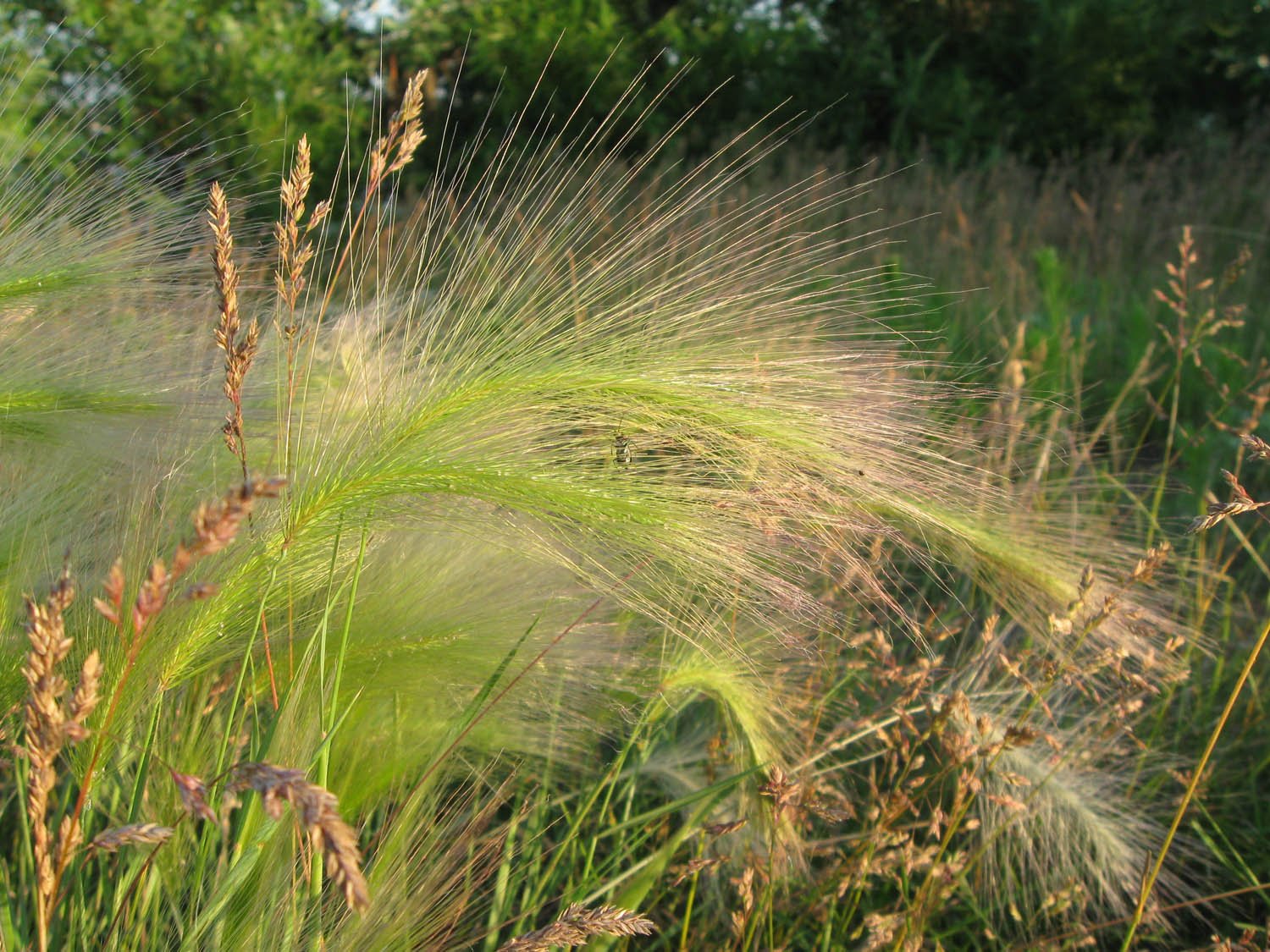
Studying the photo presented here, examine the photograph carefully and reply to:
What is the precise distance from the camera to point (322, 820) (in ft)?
2.33

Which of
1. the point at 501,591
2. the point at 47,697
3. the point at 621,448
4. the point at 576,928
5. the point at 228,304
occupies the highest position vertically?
the point at 228,304

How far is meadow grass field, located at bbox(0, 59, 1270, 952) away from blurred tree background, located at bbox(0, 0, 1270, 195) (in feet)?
17.1

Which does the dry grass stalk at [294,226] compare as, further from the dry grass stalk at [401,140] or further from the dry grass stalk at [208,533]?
the dry grass stalk at [208,533]

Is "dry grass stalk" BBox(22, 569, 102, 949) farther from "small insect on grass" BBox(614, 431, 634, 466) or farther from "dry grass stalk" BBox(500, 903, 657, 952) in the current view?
"small insect on grass" BBox(614, 431, 634, 466)

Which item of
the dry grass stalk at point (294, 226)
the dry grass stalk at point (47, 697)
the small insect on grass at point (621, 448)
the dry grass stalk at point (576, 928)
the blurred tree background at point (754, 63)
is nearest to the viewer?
the dry grass stalk at point (47, 697)

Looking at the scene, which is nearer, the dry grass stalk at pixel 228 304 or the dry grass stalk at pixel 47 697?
the dry grass stalk at pixel 47 697

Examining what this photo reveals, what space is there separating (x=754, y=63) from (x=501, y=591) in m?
7.33

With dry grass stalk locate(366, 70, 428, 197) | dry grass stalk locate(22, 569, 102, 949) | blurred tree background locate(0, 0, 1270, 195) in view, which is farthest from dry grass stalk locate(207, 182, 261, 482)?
blurred tree background locate(0, 0, 1270, 195)

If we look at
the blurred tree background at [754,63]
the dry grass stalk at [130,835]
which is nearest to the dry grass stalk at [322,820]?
the dry grass stalk at [130,835]

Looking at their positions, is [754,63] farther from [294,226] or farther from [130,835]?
[130,835]

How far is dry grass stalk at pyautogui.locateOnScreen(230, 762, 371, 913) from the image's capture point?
69 cm

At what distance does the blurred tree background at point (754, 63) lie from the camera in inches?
265

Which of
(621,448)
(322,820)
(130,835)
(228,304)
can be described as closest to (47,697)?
(130,835)

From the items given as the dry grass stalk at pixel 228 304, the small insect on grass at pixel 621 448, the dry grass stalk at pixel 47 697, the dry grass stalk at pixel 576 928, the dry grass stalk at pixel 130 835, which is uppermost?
the dry grass stalk at pixel 228 304
